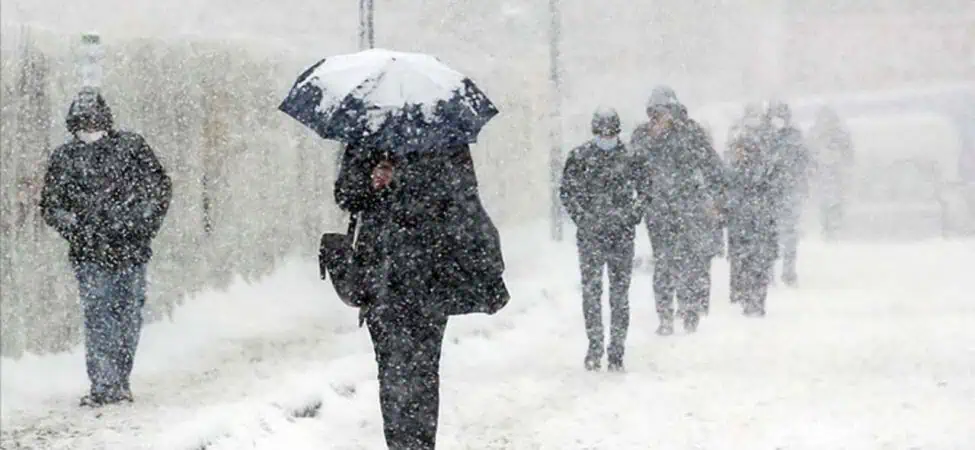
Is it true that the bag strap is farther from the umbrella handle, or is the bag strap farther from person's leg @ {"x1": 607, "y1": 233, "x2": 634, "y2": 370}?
person's leg @ {"x1": 607, "y1": 233, "x2": 634, "y2": 370}

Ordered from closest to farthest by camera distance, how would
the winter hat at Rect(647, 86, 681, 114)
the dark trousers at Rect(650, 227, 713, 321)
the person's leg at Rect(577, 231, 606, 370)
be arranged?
1. the person's leg at Rect(577, 231, 606, 370)
2. the winter hat at Rect(647, 86, 681, 114)
3. the dark trousers at Rect(650, 227, 713, 321)

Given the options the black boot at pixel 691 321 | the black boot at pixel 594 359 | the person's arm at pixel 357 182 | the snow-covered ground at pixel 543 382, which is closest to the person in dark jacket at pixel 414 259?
the person's arm at pixel 357 182

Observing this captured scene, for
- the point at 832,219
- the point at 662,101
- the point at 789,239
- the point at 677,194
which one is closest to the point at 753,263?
the point at 677,194

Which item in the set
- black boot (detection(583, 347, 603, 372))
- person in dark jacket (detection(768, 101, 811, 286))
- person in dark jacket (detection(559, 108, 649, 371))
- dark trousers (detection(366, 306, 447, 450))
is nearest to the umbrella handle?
dark trousers (detection(366, 306, 447, 450))

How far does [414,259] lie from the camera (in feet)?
19.6

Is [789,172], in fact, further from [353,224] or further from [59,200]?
[353,224]

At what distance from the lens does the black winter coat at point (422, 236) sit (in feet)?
19.5

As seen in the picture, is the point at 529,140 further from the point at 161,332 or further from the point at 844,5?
the point at 844,5

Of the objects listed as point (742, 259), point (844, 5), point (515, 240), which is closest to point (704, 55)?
point (844, 5)

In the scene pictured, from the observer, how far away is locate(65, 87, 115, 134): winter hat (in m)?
8.32

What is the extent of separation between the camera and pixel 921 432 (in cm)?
745

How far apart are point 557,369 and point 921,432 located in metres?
2.93

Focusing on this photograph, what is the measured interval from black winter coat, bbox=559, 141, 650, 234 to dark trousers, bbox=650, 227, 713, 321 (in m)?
1.91

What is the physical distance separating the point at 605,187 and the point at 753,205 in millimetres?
3372
